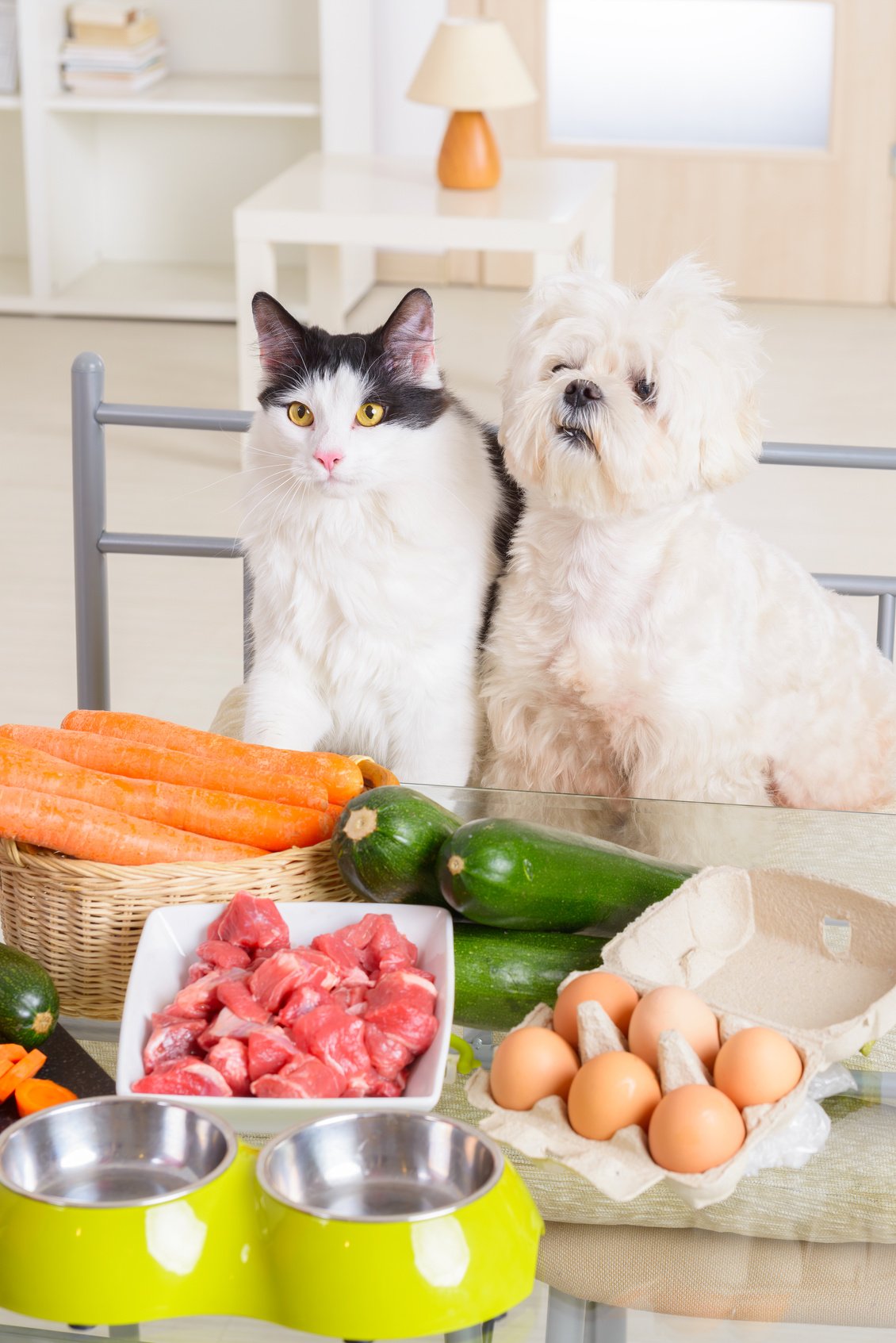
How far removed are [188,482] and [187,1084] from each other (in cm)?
338

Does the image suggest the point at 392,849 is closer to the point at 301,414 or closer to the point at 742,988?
the point at 742,988

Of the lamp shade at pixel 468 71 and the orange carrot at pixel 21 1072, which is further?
the lamp shade at pixel 468 71

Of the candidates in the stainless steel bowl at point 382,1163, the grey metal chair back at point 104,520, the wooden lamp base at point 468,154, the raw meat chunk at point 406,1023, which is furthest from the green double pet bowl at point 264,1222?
the wooden lamp base at point 468,154

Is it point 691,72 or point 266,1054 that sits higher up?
point 691,72

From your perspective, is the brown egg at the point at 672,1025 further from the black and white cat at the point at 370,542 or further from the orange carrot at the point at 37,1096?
the black and white cat at the point at 370,542

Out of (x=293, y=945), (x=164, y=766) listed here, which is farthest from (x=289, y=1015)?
(x=164, y=766)

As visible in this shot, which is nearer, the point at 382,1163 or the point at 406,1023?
the point at 382,1163

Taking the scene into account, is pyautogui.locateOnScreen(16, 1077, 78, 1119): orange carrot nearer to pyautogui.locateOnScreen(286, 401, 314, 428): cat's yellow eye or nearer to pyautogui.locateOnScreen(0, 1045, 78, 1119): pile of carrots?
pyautogui.locateOnScreen(0, 1045, 78, 1119): pile of carrots

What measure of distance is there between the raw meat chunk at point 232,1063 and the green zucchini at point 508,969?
0.15m

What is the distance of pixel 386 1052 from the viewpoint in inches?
35.8

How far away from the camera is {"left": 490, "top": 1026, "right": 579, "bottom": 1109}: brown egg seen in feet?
2.89

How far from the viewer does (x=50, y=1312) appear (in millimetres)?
751

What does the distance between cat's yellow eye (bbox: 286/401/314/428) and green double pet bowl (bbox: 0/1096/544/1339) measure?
0.69 meters

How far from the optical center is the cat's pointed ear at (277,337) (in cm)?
135
